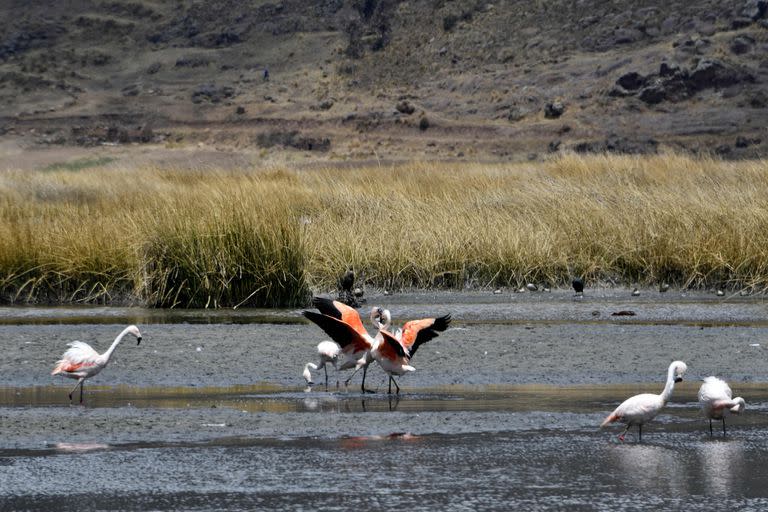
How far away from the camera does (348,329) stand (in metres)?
9.70

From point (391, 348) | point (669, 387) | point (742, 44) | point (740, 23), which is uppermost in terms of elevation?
point (740, 23)

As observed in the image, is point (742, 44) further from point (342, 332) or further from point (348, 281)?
point (342, 332)

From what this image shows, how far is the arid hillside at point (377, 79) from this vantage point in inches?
2272

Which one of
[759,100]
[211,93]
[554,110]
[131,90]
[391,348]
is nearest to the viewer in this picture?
[391,348]

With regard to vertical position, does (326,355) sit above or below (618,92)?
below

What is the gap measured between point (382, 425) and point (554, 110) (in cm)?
5246

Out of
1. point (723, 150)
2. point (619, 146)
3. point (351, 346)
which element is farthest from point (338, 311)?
point (619, 146)

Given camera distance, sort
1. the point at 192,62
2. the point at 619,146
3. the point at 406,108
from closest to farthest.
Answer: the point at 619,146 < the point at 406,108 < the point at 192,62

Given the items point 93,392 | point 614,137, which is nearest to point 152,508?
point 93,392

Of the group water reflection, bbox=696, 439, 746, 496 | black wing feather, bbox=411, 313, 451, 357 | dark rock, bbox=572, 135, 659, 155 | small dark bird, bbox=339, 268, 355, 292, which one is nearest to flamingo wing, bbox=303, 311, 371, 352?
black wing feather, bbox=411, 313, 451, 357

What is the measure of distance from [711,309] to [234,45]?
66.0 metres

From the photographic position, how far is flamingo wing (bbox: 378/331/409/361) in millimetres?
9250

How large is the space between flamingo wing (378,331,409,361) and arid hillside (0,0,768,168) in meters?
41.1

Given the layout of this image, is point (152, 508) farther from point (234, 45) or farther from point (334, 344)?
point (234, 45)
